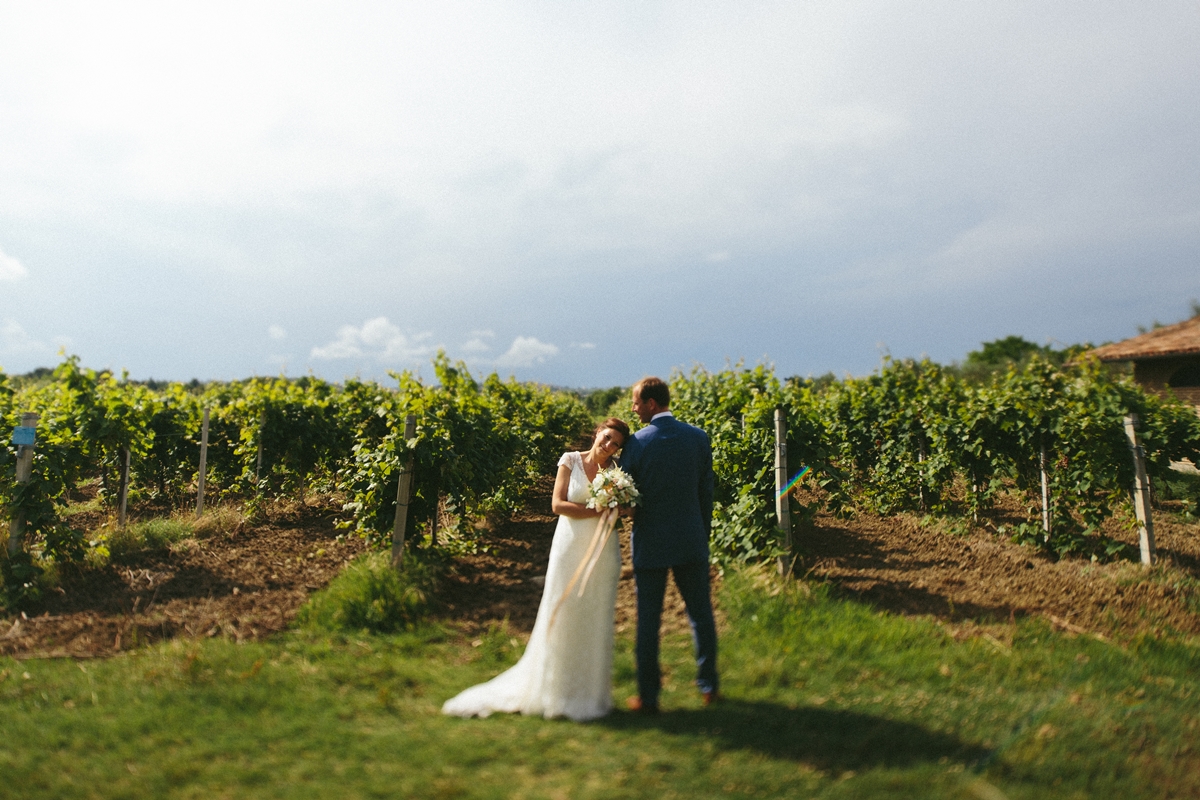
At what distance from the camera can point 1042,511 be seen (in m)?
7.79

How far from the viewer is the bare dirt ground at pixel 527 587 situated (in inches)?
197

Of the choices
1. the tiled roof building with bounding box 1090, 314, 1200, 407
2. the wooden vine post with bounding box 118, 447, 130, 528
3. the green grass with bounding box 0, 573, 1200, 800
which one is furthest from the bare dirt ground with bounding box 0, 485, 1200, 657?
the tiled roof building with bounding box 1090, 314, 1200, 407

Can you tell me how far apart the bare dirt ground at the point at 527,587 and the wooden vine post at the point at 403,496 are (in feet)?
1.86

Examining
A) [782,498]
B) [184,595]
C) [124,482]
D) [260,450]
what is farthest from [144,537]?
[782,498]

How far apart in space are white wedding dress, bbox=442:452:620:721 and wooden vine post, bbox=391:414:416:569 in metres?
2.57

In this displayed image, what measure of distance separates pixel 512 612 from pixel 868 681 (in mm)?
2727

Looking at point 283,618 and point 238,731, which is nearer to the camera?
point 238,731

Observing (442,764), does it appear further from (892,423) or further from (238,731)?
(892,423)

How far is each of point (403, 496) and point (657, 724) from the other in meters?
3.76

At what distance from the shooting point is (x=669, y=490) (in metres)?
3.66

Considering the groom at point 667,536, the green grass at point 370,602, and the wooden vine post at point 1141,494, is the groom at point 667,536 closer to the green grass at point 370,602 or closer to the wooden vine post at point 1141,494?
the green grass at point 370,602

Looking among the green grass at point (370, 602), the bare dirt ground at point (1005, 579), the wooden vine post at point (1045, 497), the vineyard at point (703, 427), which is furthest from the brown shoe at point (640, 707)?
the wooden vine post at point (1045, 497)

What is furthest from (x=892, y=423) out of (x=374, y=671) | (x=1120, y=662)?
(x=374, y=671)

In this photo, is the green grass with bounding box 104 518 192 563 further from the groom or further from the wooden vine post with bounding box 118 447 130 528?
the groom
